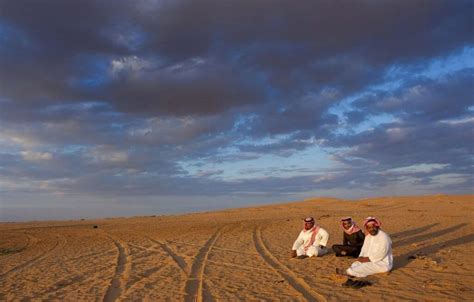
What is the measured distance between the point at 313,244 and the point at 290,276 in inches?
126

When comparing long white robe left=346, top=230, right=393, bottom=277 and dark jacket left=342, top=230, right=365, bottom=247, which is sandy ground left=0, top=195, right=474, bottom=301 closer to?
long white robe left=346, top=230, right=393, bottom=277

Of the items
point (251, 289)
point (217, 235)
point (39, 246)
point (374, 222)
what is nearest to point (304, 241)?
point (374, 222)

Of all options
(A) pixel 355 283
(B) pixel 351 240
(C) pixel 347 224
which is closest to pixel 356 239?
(B) pixel 351 240

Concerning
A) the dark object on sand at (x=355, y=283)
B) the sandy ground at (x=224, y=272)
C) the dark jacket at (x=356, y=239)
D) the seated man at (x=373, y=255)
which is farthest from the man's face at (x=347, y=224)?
the dark object on sand at (x=355, y=283)

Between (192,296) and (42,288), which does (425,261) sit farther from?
(42,288)

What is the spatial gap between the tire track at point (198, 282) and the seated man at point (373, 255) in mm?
3461

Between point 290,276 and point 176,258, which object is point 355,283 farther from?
point 176,258

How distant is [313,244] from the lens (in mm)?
15945

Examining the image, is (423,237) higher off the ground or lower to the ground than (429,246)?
higher

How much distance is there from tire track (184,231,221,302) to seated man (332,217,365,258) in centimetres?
438

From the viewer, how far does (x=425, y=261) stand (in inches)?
567

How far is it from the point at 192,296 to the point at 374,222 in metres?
Answer: 5.21

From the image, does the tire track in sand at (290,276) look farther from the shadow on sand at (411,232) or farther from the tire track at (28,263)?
the tire track at (28,263)

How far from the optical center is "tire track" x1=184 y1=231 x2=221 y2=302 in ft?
35.7
